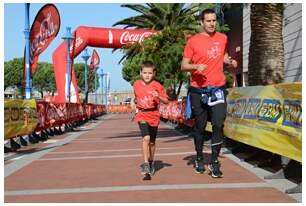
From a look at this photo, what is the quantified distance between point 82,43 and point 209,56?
25559mm

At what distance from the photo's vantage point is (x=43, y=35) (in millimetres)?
19016

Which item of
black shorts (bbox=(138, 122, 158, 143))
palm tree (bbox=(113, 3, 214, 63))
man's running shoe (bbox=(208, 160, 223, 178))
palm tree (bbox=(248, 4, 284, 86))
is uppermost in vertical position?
palm tree (bbox=(113, 3, 214, 63))

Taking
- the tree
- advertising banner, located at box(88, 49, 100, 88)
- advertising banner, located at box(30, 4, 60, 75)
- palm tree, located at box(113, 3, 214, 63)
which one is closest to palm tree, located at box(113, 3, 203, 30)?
palm tree, located at box(113, 3, 214, 63)

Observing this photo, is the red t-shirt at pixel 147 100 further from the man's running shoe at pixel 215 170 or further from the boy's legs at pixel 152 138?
the man's running shoe at pixel 215 170

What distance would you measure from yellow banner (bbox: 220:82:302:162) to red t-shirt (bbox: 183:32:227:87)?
3.03ft

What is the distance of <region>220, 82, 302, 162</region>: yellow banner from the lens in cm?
593

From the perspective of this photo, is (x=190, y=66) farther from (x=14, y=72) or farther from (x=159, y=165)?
(x=14, y=72)

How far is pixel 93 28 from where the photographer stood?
102 ft

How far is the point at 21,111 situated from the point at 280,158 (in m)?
7.48

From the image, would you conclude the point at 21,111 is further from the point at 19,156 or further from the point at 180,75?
the point at 180,75

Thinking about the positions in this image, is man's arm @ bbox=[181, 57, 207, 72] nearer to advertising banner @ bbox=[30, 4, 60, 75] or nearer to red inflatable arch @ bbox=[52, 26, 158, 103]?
advertising banner @ bbox=[30, 4, 60, 75]

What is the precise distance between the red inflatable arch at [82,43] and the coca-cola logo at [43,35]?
32.7 ft

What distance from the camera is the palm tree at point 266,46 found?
1062 centimetres
